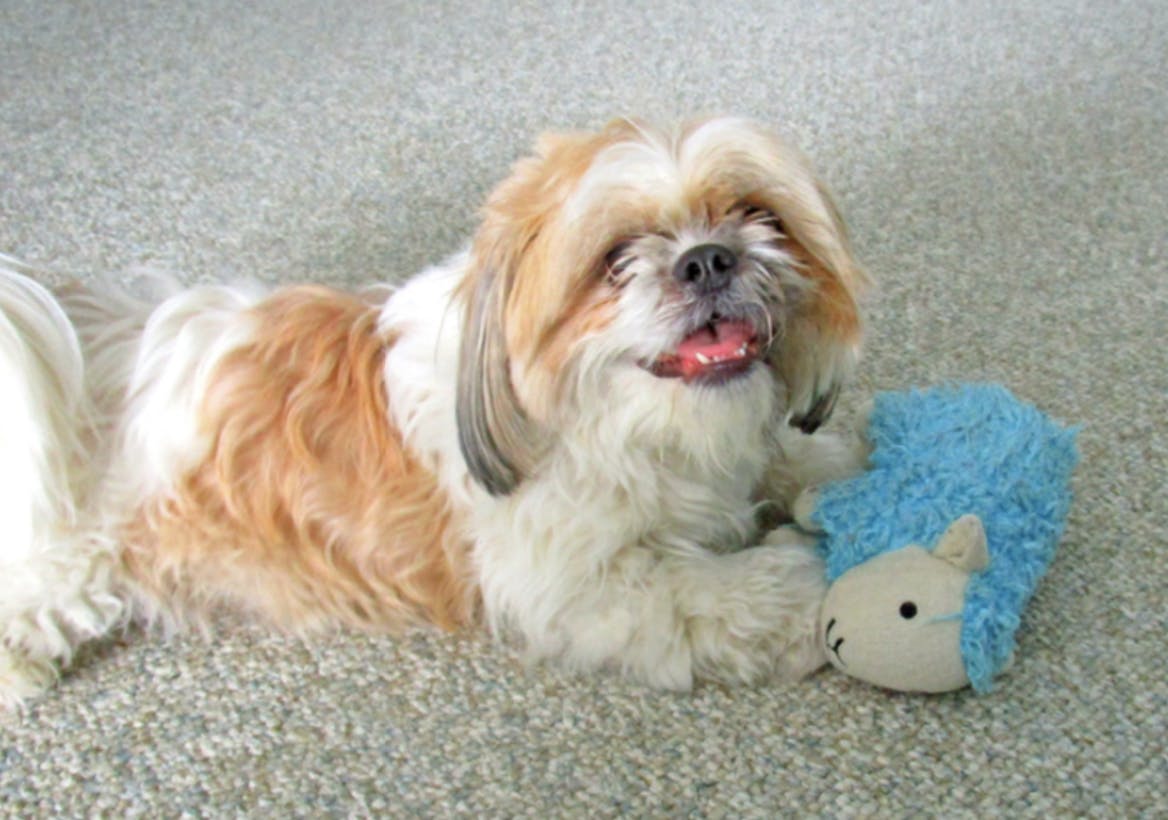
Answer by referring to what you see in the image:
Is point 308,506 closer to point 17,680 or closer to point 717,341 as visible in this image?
point 17,680

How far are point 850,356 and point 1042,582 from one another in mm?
327

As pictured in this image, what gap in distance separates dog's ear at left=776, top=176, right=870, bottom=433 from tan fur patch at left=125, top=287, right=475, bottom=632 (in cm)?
36

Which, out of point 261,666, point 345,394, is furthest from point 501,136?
point 261,666

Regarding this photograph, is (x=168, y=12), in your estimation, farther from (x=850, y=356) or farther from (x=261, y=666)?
(x=850, y=356)

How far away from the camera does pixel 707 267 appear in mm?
1053

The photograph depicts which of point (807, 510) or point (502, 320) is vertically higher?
point (502, 320)

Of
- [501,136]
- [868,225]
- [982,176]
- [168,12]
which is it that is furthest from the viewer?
[168,12]

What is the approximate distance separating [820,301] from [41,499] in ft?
A: 2.44

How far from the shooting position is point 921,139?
2.14m

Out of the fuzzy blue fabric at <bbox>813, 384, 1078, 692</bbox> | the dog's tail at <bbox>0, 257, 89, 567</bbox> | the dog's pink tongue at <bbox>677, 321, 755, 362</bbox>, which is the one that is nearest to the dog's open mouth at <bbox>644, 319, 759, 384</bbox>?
the dog's pink tongue at <bbox>677, 321, 755, 362</bbox>

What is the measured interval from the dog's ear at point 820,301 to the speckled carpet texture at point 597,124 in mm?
247

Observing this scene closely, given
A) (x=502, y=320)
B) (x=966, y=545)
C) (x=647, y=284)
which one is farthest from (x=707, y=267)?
(x=966, y=545)

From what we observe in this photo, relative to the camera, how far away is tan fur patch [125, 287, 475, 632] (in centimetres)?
125

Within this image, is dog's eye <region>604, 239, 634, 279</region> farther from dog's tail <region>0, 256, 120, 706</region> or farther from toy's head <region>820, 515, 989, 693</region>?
dog's tail <region>0, 256, 120, 706</region>
